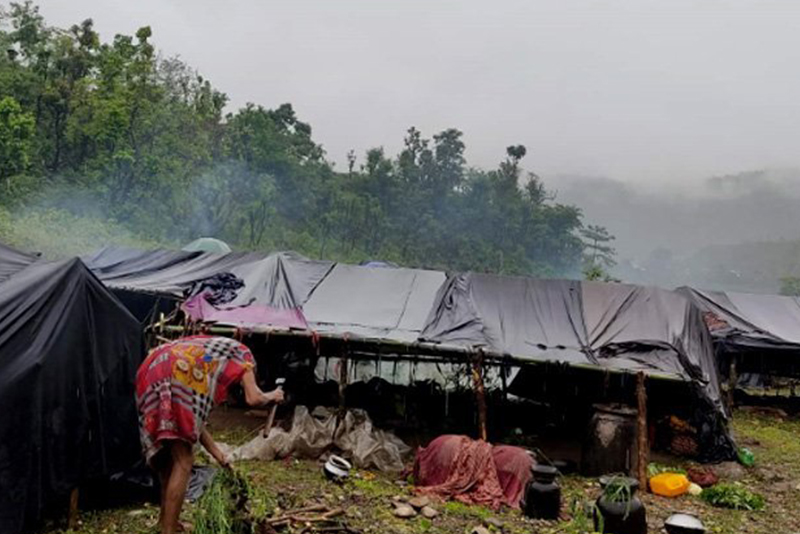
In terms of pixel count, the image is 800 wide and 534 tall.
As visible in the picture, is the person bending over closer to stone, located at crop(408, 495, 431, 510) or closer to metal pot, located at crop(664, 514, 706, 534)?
stone, located at crop(408, 495, 431, 510)

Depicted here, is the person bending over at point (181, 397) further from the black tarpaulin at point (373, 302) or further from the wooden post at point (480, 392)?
the black tarpaulin at point (373, 302)

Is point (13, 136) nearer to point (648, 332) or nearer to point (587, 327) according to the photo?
point (587, 327)

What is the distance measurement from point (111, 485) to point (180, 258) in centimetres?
669

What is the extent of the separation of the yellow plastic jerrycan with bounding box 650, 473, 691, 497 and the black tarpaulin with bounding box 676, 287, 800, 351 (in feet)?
16.3

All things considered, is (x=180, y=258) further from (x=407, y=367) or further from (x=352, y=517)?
(x=352, y=517)

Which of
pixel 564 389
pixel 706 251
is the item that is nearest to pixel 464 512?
pixel 564 389

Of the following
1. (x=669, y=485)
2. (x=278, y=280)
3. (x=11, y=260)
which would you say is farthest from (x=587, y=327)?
(x=11, y=260)

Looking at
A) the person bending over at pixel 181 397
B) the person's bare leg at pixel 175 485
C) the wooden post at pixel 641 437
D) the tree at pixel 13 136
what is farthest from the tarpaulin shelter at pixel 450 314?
the tree at pixel 13 136

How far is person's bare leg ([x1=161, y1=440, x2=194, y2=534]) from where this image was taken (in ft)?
12.2

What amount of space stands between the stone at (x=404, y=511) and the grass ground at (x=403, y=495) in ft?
0.18

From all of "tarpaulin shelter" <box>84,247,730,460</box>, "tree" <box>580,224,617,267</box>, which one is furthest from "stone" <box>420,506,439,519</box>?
"tree" <box>580,224,617,267</box>

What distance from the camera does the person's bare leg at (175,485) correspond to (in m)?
3.72

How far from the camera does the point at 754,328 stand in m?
11.6

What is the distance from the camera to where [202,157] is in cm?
2695
